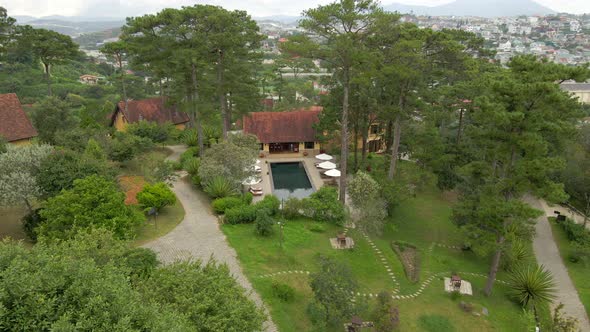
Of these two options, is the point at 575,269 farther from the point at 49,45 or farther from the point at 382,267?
the point at 49,45

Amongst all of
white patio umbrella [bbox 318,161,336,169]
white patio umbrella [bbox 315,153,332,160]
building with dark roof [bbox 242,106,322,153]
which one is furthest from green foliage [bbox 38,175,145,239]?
building with dark roof [bbox 242,106,322,153]

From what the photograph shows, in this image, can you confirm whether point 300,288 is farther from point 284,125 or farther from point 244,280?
point 284,125

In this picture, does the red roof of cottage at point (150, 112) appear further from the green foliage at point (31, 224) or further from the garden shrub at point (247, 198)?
the green foliage at point (31, 224)

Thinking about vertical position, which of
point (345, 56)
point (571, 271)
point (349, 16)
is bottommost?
point (571, 271)

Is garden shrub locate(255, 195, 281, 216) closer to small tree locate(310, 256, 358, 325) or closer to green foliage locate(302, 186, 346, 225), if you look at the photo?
green foliage locate(302, 186, 346, 225)

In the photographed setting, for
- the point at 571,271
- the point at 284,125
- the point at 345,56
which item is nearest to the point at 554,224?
the point at 571,271

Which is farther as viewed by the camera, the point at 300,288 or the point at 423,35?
the point at 423,35
